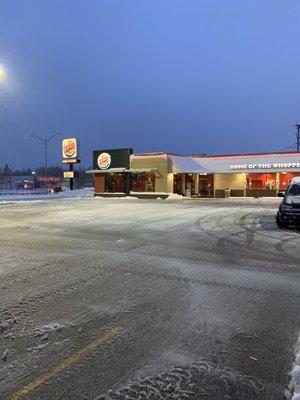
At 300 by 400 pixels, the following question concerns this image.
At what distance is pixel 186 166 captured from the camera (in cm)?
5181

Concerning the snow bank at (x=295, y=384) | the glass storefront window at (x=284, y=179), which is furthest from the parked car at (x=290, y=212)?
the glass storefront window at (x=284, y=179)

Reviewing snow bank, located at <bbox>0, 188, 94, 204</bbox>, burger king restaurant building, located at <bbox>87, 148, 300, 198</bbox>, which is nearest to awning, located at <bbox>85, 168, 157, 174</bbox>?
burger king restaurant building, located at <bbox>87, 148, 300, 198</bbox>

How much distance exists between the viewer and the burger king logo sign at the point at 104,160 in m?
55.2

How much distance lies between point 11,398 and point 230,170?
158 ft

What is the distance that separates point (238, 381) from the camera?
3.95m

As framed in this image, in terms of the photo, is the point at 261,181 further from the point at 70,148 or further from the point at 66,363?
the point at 66,363

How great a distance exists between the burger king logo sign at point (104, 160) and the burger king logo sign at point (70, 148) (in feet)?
25.2

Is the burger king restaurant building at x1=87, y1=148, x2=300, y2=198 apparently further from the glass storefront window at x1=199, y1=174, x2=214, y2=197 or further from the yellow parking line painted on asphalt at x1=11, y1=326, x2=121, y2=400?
the yellow parking line painted on asphalt at x1=11, y1=326, x2=121, y2=400

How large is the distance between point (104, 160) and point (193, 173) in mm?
12210

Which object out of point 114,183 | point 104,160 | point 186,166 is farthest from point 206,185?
point 104,160

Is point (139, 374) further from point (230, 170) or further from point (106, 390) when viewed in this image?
point (230, 170)

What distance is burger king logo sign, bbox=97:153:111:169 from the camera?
55178 mm

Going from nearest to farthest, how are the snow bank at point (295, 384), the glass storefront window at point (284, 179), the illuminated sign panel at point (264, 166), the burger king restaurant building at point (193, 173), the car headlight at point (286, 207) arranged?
the snow bank at point (295, 384), the car headlight at point (286, 207), the illuminated sign panel at point (264, 166), the glass storefront window at point (284, 179), the burger king restaurant building at point (193, 173)

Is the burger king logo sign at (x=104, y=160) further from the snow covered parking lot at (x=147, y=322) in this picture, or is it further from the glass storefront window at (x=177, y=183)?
the snow covered parking lot at (x=147, y=322)
